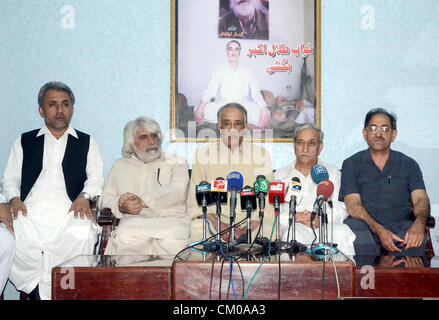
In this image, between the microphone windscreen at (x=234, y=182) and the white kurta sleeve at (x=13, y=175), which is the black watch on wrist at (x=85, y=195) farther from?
the microphone windscreen at (x=234, y=182)

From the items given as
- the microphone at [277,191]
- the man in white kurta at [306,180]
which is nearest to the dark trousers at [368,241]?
the man in white kurta at [306,180]

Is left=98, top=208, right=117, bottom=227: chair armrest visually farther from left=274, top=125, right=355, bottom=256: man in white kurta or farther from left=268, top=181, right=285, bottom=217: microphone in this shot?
left=268, top=181, right=285, bottom=217: microphone

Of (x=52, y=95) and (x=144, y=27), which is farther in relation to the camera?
(x=144, y=27)

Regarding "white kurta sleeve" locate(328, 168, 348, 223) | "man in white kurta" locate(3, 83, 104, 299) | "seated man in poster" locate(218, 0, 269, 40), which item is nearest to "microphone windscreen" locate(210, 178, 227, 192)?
"white kurta sleeve" locate(328, 168, 348, 223)

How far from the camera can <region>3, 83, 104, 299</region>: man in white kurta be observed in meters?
3.49

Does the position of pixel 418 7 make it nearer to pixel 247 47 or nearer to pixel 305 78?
pixel 305 78

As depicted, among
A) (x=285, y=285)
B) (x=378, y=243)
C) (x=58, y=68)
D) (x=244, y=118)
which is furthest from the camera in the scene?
(x=58, y=68)

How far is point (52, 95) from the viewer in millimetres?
3895

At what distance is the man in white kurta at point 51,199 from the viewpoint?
349cm

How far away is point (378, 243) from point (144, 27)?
9.30 feet

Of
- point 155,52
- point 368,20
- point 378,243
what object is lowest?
point 378,243

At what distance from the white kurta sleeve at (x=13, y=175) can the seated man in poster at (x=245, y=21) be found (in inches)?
82.7

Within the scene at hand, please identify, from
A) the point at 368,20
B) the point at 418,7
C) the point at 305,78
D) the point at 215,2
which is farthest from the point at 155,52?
the point at 418,7

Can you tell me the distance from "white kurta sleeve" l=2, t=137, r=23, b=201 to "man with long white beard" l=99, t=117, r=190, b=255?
73cm
